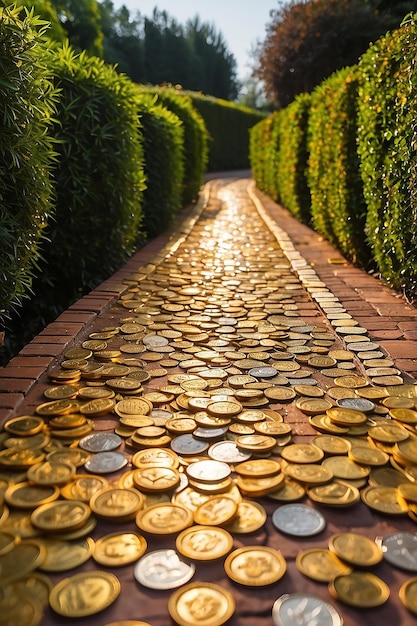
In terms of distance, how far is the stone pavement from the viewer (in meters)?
1.56

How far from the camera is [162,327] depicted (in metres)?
3.81

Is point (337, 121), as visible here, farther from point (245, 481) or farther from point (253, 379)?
point (245, 481)

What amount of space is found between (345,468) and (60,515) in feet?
3.52

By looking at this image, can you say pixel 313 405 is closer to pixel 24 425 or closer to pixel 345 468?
pixel 345 468

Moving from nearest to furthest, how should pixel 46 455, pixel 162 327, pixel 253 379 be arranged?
pixel 46 455
pixel 253 379
pixel 162 327

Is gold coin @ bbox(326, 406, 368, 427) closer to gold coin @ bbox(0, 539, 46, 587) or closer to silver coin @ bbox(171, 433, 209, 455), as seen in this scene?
silver coin @ bbox(171, 433, 209, 455)

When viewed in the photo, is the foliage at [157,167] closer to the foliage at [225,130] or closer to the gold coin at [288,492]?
the gold coin at [288,492]

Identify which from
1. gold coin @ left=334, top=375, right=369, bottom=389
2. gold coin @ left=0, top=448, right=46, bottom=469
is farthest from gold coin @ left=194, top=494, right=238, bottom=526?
gold coin @ left=334, top=375, right=369, bottom=389

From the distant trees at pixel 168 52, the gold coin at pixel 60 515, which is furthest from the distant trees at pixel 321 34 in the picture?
the distant trees at pixel 168 52

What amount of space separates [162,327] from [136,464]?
5.89 feet

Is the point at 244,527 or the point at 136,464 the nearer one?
the point at 244,527

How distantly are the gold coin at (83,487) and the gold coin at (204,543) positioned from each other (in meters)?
0.39

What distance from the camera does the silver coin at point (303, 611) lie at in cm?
136

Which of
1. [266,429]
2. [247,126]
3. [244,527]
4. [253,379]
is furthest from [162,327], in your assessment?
[247,126]
